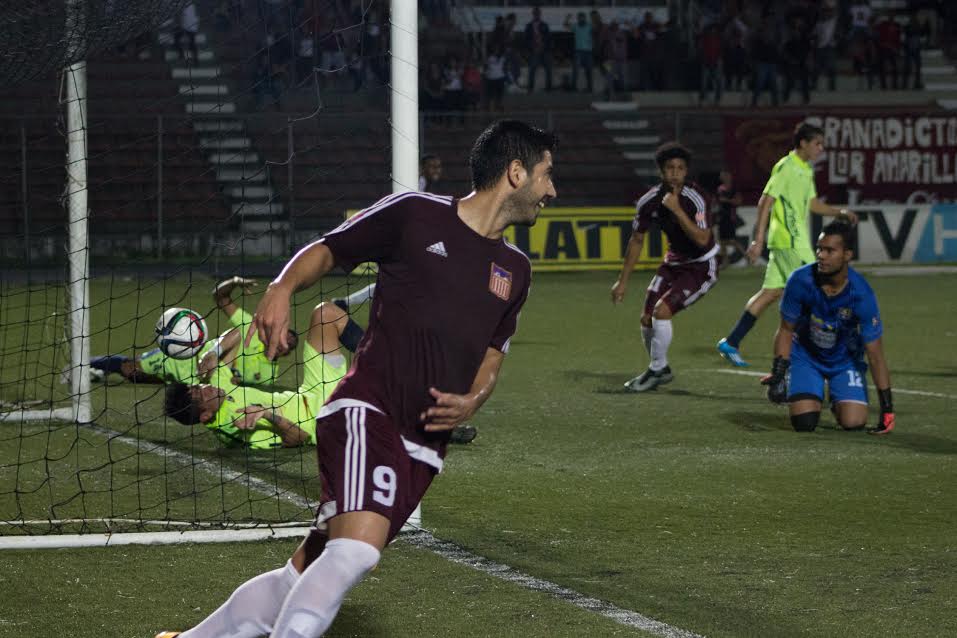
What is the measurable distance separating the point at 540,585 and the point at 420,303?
1.86 m

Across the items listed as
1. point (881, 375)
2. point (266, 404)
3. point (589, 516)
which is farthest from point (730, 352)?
point (589, 516)

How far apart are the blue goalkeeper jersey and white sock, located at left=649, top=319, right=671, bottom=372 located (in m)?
1.80

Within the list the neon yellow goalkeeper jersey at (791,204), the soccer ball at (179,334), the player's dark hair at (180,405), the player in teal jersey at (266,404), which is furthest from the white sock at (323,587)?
Answer: the neon yellow goalkeeper jersey at (791,204)

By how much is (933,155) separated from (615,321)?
15048 millimetres

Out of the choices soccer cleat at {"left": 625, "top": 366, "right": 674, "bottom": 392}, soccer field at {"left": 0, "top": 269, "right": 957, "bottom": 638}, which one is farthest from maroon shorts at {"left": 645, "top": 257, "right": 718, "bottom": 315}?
soccer field at {"left": 0, "top": 269, "right": 957, "bottom": 638}

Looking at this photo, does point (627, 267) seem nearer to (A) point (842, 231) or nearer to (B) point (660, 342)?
(B) point (660, 342)

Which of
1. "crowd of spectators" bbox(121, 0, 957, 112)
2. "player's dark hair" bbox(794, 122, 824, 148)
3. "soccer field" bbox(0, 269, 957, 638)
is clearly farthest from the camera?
"crowd of spectators" bbox(121, 0, 957, 112)

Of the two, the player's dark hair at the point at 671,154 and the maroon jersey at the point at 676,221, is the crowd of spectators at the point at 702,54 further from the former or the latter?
the player's dark hair at the point at 671,154

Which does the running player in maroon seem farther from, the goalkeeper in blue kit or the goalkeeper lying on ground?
the goalkeeper in blue kit

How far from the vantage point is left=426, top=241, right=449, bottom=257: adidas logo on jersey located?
4.42m

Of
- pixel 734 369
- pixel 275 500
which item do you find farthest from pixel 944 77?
pixel 275 500

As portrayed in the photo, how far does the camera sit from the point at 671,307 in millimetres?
11781

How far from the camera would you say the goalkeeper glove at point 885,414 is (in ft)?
30.8

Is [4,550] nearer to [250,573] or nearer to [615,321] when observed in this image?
[250,573]
